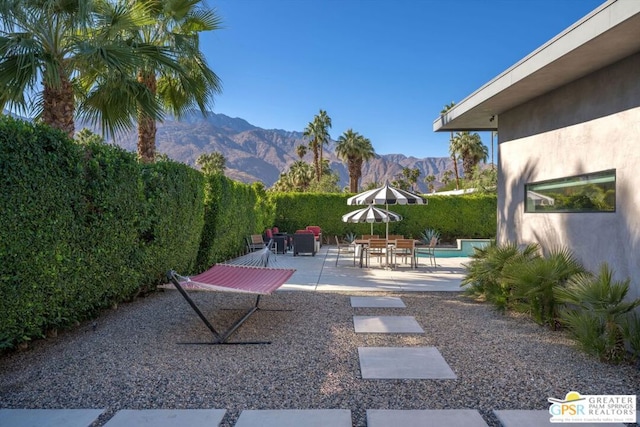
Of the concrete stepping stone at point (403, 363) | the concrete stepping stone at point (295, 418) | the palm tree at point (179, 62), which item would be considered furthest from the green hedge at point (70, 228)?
the concrete stepping stone at point (403, 363)

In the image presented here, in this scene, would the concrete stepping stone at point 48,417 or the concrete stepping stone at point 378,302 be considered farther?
the concrete stepping stone at point 378,302

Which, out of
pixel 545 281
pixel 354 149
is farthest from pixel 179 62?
pixel 354 149

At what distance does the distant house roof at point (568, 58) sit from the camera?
3816 millimetres

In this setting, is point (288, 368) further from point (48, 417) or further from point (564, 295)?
point (564, 295)

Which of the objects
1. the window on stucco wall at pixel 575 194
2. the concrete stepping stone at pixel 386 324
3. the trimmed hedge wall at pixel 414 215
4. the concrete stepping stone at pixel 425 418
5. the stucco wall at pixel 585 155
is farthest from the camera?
the trimmed hedge wall at pixel 414 215

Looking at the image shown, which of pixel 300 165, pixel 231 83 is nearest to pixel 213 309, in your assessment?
pixel 231 83

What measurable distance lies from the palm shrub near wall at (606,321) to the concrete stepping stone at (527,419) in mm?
1466

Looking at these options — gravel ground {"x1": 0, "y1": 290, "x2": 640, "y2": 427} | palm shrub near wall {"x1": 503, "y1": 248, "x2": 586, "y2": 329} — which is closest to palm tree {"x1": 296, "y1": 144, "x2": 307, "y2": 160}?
gravel ground {"x1": 0, "y1": 290, "x2": 640, "y2": 427}

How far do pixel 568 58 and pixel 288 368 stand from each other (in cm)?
456

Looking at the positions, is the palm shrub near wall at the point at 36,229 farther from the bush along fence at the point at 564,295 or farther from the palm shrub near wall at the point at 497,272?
the palm shrub near wall at the point at 497,272

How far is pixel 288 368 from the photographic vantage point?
4012 mm

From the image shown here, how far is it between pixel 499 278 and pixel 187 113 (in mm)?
8001

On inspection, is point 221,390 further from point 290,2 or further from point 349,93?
point 349,93

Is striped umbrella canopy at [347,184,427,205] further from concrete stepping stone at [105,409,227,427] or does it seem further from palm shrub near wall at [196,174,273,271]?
concrete stepping stone at [105,409,227,427]
